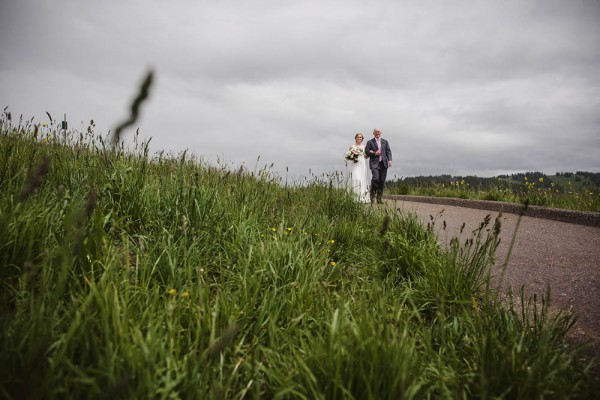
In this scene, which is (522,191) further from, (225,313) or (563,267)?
(225,313)

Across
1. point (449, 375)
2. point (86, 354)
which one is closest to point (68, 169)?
point (86, 354)

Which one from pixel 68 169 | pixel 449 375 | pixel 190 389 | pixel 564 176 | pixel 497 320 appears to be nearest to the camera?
pixel 190 389

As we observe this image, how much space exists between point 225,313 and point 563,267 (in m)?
3.89

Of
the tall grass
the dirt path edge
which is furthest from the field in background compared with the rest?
the tall grass

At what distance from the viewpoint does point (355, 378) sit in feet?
4.66

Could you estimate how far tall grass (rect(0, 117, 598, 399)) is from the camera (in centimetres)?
128

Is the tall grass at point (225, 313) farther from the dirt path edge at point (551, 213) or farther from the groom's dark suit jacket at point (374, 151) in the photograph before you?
the groom's dark suit jacket at point (374, 151)

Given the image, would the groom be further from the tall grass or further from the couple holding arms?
the tall grass

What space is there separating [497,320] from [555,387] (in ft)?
1.79

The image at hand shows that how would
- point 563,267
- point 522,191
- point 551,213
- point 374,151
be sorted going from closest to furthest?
point 563,267 < point 551,213 < point 374,151 < point 522,191

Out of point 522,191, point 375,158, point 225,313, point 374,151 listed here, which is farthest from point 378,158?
point 225,313

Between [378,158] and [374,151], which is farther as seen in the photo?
[374,151]

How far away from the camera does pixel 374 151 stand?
10359mm

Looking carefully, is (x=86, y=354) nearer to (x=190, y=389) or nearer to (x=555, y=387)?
(x=190, y=389)
